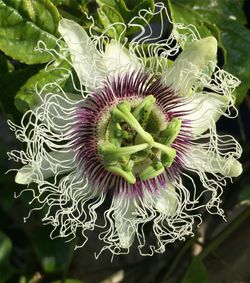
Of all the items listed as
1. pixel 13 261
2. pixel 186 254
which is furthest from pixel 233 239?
pixel 13 261

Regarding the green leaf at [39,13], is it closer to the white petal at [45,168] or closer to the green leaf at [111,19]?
the green leaf at [111,19]

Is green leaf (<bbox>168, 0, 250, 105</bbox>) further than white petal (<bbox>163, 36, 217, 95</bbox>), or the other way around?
green leaf (<bbox>168, 0, 250, 105</bbox>)

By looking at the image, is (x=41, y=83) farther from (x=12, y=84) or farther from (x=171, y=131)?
(x=171, y=131)

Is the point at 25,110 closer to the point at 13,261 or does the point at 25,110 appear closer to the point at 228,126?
the point at 13,261

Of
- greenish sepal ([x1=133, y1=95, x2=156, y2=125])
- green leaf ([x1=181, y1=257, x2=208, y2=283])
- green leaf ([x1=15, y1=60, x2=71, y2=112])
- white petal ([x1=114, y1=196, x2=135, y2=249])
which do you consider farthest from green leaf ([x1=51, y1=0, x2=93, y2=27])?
green leaf ([x1=181, y1=257, x2=208, y2=283])

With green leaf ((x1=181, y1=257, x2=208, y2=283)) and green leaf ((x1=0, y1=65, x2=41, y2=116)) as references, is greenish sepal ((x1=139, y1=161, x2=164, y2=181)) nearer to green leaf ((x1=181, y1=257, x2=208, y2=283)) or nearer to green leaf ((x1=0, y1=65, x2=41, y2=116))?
green leaf ((x1=0, y1=65, x2=41, y2=116))

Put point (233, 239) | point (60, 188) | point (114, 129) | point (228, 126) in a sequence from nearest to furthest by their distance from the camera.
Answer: point (114, 129) → point (60, 188) → point (233, 239) → point (228, 126)
